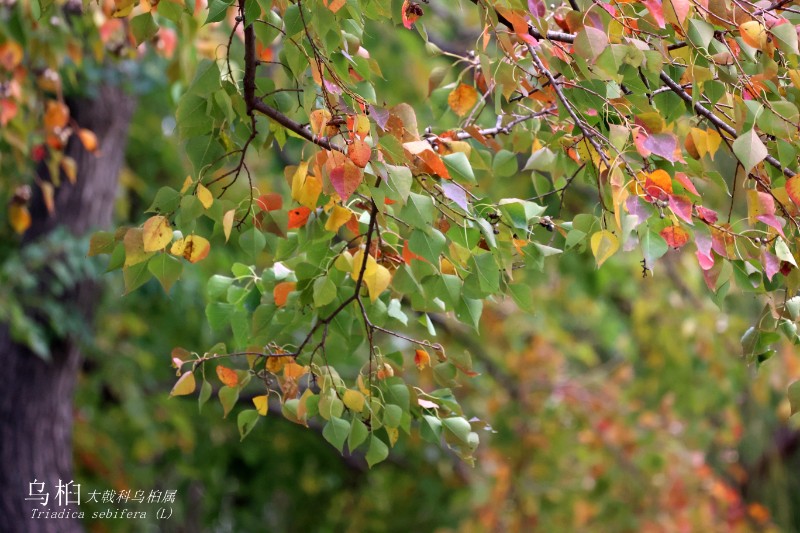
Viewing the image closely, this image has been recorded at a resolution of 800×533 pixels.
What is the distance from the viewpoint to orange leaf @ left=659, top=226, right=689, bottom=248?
1083mm

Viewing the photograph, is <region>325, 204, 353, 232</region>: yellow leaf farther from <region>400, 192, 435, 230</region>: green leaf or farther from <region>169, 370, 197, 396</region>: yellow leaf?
<region>169, 370, 197, 396</region>: yellow leaf

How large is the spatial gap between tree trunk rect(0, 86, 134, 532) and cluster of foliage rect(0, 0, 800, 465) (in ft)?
5.25

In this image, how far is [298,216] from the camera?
4.28 ft

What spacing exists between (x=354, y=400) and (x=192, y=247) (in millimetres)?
296

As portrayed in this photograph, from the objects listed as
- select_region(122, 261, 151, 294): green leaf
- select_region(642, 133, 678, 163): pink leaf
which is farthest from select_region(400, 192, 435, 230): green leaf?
select_region(122, 261, 151, 294): green leaf

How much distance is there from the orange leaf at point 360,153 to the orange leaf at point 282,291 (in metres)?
0.34

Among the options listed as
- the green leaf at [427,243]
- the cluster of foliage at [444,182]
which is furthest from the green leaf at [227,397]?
the green leaf at [427,243]

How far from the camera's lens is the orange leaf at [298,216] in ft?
4.26

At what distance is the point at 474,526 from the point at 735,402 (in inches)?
60.3

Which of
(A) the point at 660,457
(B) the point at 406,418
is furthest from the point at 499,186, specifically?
(B) the point at 406,418

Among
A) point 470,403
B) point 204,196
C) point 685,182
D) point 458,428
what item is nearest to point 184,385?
point 204,196

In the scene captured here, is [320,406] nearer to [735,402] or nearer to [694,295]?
[694,295]

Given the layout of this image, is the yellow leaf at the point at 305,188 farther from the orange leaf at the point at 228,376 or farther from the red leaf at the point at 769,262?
the red leaf at the point at 769,262

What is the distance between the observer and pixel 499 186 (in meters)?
4.11
